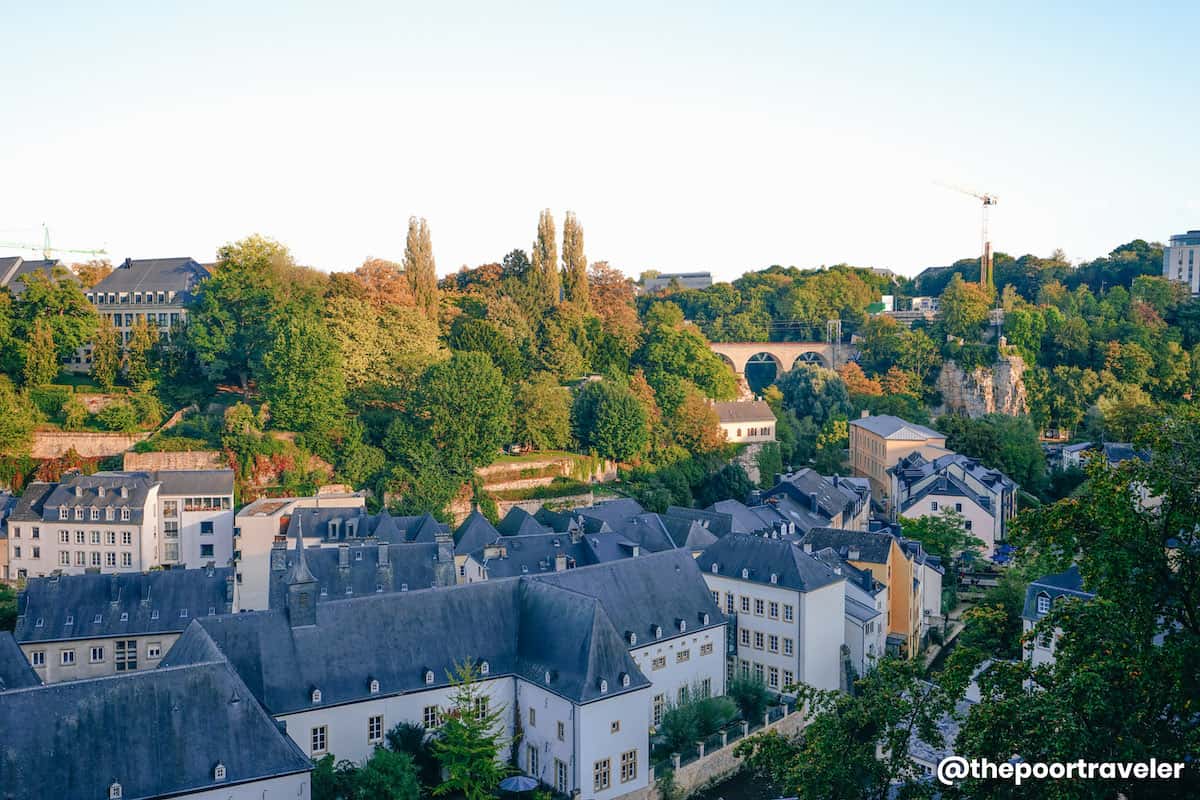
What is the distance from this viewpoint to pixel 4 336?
183 feet

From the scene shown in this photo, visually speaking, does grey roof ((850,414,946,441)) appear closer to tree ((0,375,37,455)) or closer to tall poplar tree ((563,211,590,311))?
tall poplar tree ((563,211,590,311))

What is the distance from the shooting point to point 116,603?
3422 cm

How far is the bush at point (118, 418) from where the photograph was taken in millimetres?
52562

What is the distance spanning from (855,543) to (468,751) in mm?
22147

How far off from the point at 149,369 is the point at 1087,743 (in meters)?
53.9

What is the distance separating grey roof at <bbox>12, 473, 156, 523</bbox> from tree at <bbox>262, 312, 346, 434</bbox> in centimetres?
755

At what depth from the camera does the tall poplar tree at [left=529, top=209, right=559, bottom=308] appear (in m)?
70.1

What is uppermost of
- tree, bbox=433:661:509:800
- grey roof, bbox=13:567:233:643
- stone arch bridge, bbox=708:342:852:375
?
stone arch bridge, bbox=708:342:852:375

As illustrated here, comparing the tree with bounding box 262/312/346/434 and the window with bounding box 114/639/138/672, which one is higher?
the tree with bounding box 262/312/346/434

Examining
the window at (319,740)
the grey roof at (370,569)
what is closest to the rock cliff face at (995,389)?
the grey roof at (370,569)

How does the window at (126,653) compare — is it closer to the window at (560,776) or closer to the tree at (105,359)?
the window at (560,776)

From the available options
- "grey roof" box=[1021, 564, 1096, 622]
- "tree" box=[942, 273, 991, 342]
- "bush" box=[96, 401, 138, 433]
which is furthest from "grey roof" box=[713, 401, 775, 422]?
"grey roof" box=[1021, 564, 1096, 622]

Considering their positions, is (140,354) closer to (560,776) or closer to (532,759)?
(532,759)

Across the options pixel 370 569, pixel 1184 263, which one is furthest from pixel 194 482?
pixel 1184 263
